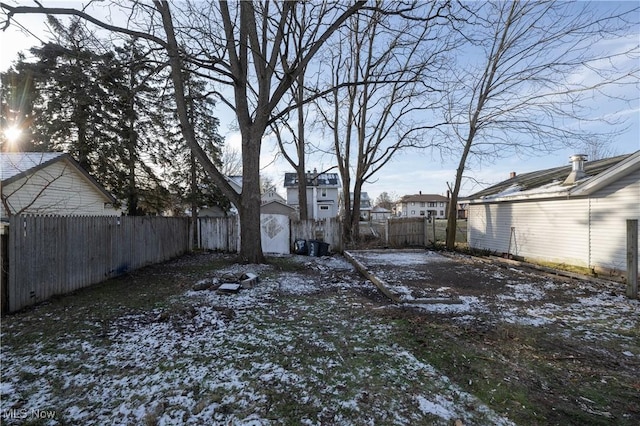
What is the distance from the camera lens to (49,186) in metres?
11.6

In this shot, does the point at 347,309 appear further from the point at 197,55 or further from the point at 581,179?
the point at 581,179

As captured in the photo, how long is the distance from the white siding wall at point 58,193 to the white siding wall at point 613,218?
54.7ft

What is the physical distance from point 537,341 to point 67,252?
853 centimetres

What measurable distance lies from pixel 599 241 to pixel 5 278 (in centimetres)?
1345

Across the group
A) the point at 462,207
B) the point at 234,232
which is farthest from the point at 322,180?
the point at 234,232

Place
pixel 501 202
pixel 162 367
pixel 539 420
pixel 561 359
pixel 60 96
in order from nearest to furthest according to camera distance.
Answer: pixel 539 420 → pixel 162 367 → pixel 561 359 → pixel 501 202 → pixel 60 96

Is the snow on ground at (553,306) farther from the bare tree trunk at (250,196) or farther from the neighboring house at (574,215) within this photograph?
the bare tree trunk at (250,196)

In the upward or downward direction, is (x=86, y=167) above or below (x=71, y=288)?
above

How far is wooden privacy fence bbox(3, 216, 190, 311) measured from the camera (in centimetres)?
504

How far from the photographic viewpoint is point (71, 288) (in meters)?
6.19

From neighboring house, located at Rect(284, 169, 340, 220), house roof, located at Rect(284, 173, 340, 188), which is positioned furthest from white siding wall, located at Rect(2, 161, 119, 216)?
house roof, located at Rect(284, 173, 340, 188)

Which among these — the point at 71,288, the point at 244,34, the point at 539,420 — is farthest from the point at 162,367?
the point at 244,34

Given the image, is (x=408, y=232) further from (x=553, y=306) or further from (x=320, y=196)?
(x=320, y=196)

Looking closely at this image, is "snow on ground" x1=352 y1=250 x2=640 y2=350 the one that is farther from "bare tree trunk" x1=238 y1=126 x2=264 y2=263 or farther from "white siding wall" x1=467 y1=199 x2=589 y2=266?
"bare tree trunk" x1=238 y1=126 x2=264 y2=263
